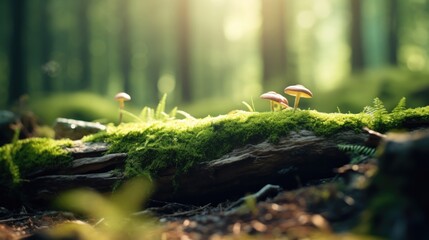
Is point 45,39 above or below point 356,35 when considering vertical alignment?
below

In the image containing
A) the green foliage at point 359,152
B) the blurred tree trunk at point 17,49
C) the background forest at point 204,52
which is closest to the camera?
the green foliage at point 359,152


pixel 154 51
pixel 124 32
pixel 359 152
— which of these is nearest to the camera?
pixel 359 152

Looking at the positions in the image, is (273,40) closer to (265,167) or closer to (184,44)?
(184,44)

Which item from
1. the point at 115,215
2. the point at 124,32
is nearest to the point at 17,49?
the point at 124,32

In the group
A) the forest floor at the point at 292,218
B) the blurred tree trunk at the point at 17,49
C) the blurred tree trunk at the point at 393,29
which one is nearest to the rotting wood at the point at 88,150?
the forest floor at the point at 292,218

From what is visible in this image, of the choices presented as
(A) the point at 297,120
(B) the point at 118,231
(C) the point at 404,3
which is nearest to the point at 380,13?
(C) the point at 404,3

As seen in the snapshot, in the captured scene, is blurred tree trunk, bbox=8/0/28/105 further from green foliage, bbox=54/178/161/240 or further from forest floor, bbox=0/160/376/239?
forest floor, bbox=0/160/376/239

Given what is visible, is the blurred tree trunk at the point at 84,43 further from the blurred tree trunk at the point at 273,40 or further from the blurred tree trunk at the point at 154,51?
the blurred tree trunk at the point at 273,40
